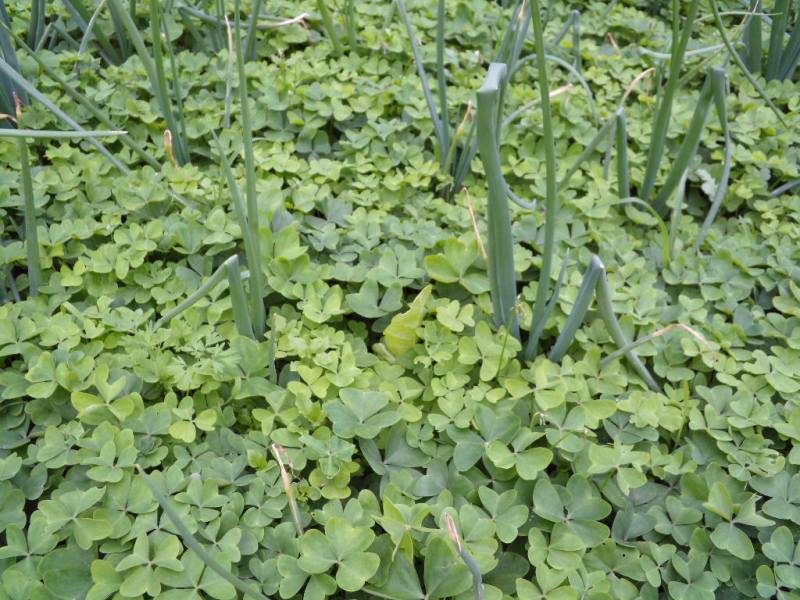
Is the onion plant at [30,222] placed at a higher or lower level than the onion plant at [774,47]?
lower

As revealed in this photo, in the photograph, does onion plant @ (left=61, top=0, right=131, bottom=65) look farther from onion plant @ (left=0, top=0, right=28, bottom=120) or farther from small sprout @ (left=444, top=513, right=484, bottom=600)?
small sprout @ (left=444, top=513, right=484, bottom=600)

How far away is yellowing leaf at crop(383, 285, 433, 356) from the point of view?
1476 millimetres

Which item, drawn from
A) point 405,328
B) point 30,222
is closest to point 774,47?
point 405,328

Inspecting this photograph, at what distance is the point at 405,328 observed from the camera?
1479 mm

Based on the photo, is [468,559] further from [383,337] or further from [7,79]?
[7,79]

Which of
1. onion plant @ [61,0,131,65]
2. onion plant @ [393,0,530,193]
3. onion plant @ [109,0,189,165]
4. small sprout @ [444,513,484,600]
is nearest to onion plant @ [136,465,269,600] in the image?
small sprout @ [444,513,484,600]

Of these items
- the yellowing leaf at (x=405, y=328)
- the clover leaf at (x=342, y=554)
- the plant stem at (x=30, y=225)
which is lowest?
the clover leaf at (x=342, y=554)

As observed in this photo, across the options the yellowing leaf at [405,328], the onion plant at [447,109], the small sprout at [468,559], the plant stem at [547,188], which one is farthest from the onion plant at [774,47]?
the small sprout at [468,559]

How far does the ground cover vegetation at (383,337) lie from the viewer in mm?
1185

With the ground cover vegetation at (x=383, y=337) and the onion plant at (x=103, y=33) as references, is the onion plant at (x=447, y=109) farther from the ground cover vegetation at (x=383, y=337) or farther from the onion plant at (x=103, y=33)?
the onion plant at (x=103, y=33)

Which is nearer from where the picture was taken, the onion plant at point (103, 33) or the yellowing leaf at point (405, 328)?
the yellowing leaf at point (405, 328)

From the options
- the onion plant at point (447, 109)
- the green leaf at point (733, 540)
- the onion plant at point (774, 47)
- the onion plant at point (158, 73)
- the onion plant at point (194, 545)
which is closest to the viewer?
the onion plant at point (194, 545)

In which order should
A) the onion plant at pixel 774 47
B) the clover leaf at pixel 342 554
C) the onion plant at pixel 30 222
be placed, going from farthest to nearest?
1. the onion plant at pixel 774 47
2. the onion plant at pixel 30 222
3. the clover leaf at pixel 342 554

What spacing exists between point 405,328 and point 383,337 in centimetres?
10
